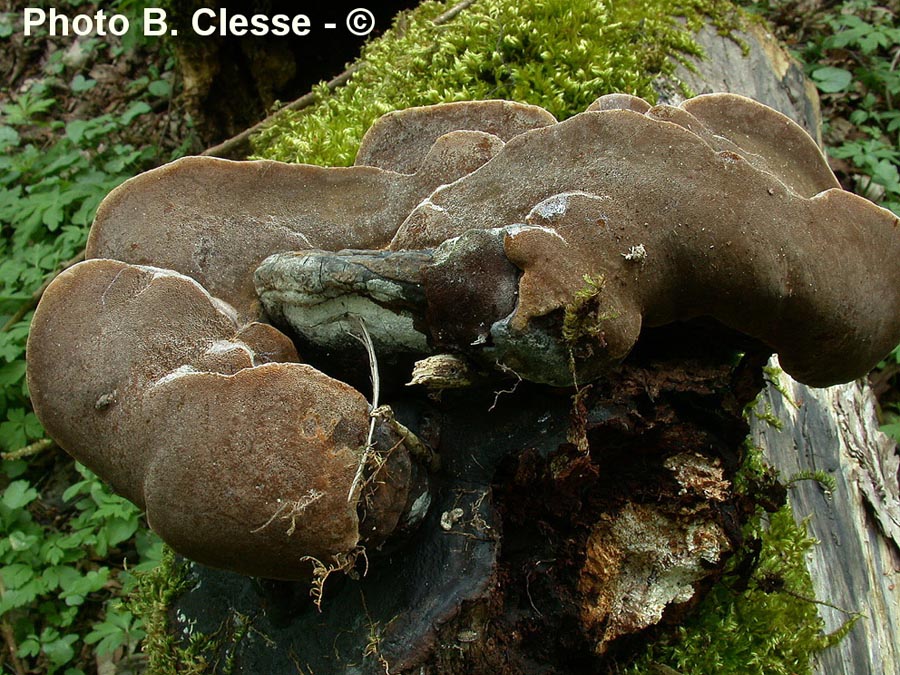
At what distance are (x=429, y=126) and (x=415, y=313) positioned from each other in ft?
3.31

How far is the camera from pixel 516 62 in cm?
352

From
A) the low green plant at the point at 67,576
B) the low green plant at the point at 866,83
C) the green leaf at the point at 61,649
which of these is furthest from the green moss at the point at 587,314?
the low green plant at the point at 866,83

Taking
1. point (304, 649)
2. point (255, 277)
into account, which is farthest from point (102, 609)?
point (255, 277)

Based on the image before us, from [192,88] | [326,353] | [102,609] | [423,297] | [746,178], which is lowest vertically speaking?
[102,609]

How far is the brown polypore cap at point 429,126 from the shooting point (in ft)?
Answer: 8.82

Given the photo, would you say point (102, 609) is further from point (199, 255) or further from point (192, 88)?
point (192, 88)

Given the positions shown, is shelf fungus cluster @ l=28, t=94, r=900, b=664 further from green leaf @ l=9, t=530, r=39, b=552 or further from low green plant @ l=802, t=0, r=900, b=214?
low green plant @ l=802, t=0, r=900, b=214

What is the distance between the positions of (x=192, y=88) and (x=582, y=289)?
4928 millimetres

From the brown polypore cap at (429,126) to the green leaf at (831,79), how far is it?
408 centimetres

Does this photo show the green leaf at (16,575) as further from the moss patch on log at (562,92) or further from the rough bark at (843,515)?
the rough bark at (843,515)

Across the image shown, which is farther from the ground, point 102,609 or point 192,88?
point 192,88

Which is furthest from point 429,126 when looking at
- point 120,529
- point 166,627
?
point 120,529

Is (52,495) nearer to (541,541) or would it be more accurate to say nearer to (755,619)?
(541,541)

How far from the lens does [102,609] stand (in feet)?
13.8
